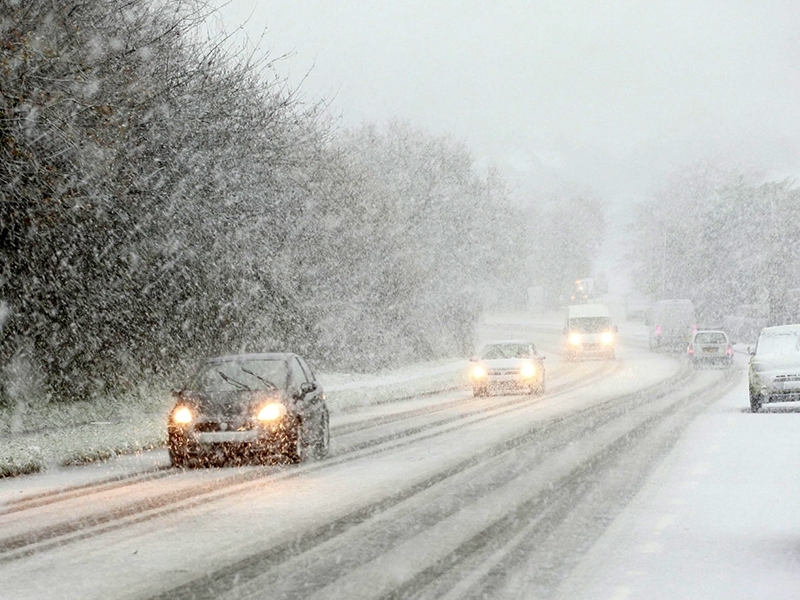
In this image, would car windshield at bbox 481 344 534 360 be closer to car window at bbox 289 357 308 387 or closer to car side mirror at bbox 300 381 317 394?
car window at bbox 289 357 308 387

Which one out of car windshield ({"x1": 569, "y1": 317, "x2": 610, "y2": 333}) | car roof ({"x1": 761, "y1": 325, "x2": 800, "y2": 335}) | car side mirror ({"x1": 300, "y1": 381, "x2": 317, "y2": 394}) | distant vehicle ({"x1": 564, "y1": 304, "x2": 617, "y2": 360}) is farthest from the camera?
car windshield ({"x1": 569, "y1": 317, "x2": 610, "y2": 333})

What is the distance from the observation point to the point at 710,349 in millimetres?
48312

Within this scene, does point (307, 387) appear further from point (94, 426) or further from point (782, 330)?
point (782, 330)

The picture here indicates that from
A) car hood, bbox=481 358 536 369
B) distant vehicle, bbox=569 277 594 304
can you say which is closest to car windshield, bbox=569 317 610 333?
car hood, bbox=481 358 536 369

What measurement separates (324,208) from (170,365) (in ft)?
45.4

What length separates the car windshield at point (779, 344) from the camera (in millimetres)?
25000

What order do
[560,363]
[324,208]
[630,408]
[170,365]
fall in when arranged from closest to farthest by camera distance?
[630,408] → [170,365] → [324,208] → [560,363]

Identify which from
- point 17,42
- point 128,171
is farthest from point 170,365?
point 17,42

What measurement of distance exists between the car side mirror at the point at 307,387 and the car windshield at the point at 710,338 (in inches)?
1336

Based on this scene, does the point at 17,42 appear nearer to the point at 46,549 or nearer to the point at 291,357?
the point at 291,357

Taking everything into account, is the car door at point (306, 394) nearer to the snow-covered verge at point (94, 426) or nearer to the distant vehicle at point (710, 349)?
the snow-covered verge at point (94, 426)

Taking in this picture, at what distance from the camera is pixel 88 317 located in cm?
2409

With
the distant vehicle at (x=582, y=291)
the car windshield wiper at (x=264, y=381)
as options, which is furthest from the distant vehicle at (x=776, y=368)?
the distant vehicle at (x=582, y=291)

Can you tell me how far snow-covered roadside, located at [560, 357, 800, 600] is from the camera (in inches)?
A: 290
